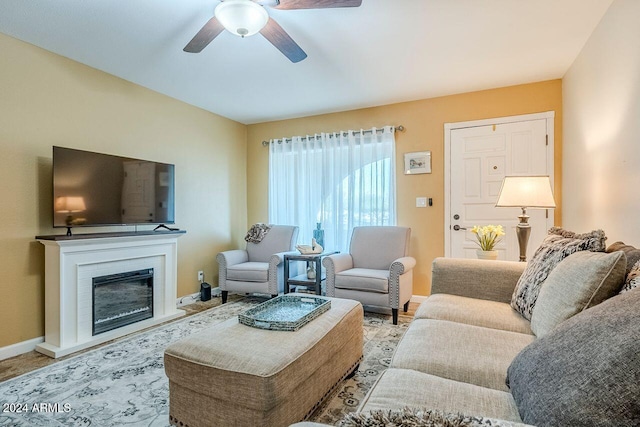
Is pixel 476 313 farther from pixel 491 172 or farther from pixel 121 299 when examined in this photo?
pixel 121 299

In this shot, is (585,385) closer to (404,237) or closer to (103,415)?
(103,415)

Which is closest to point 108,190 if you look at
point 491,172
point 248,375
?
point 248,375

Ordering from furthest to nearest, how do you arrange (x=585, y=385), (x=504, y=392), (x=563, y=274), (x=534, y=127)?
(x=534, y=127) → (x=563, y=274) → (x=504, y=392) → (x=585, y=385)

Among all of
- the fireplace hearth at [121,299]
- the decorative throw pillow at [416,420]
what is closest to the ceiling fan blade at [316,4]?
the decorative throw pillow at [416,420]

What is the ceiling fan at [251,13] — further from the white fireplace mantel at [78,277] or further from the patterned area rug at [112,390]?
the patterned area rug at [112,390]

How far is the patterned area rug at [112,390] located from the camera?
171 cm

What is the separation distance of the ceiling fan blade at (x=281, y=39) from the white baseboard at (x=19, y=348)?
292 centimetres

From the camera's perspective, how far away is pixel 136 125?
11.3 ft

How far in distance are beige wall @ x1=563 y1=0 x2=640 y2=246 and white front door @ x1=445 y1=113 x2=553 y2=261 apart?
0.36 meters

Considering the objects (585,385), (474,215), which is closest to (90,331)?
(585,385)

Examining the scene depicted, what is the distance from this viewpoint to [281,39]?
2.18 m

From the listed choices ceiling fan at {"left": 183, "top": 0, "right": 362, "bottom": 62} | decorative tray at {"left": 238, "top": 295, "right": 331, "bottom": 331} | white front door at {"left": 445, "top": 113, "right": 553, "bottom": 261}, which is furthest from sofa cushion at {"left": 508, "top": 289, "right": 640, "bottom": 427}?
white front door at {"left": 445, "top": 113, "right": 553, "bottom": 261}

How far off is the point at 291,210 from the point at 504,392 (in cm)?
372

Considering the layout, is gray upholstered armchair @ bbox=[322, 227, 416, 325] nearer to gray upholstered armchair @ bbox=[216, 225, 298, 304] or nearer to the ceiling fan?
gray upholstered armchair @ bbox=[216, 225, 298, 304]
